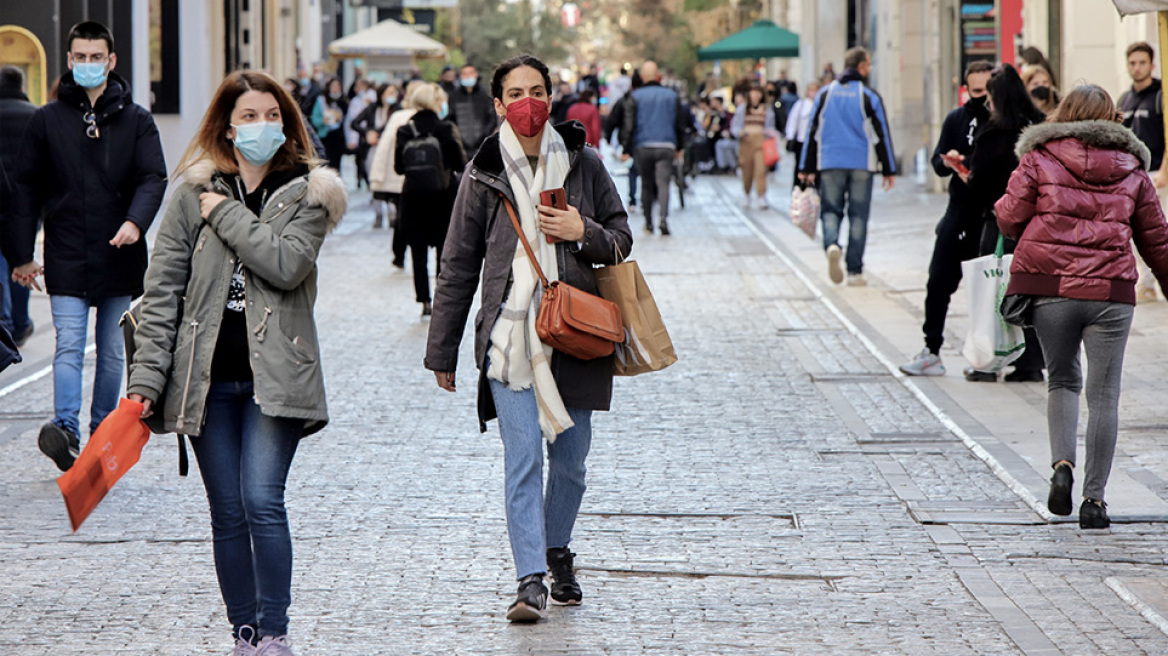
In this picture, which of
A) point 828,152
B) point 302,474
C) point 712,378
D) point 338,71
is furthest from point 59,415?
point 338,71

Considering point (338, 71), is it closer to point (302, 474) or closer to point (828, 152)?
point (828, 152)

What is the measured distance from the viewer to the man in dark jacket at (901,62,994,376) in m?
10.2

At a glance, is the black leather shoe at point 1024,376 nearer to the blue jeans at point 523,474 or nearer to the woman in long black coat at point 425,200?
the woman in long black coat at point 425,200

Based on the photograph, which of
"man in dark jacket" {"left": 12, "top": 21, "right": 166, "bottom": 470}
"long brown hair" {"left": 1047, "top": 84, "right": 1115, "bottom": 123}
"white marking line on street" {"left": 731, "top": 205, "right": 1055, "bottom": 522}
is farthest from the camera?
"man in dark jacket" {"left": 12, "top": 21, "right": 166, "bottom": 470}

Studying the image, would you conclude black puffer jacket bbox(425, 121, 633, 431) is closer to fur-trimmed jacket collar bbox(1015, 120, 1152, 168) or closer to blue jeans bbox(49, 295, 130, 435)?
fur-trimmed jacket collar bbox(1015, 120, 1152, 168)

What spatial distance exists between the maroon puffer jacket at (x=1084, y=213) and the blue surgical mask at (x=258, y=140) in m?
3.29

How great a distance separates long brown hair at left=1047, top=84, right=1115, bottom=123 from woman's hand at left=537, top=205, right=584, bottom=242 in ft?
8.36

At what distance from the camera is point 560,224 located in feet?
17.4

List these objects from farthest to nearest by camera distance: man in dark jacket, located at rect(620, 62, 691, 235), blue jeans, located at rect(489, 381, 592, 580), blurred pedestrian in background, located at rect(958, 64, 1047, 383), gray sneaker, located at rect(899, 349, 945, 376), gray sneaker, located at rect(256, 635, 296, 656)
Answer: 1. man in dark jacket, located at rect(620, 62, 691, 235)
2. gray sneaker, located at rect(899, 349, 945, 376)
3. blurred pedestrian in background, located at rect(958, 64, 1047, 383)
4. blue jeans, located at rect(489, 381, 592, 580)
5. gray sneaker, located at rect(256, 635, 296, 656)

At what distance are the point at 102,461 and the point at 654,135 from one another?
16718 mm

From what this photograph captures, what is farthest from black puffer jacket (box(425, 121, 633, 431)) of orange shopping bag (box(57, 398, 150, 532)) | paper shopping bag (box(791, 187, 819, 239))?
paper shopping bag (box(791, 187, 819, 239))

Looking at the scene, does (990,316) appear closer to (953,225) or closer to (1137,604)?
(953,225)

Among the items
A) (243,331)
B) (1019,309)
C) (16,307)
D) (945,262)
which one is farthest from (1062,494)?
(16,307)

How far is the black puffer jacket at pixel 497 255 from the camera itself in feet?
17.8
